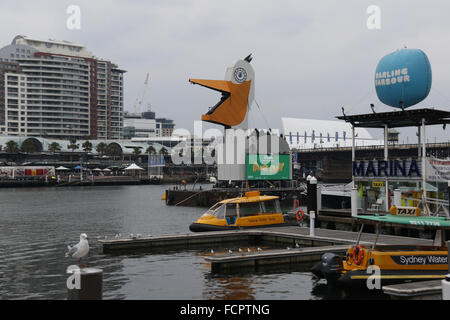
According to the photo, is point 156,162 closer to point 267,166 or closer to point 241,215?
point 267,166

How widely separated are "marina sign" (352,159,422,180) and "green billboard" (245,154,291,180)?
37.5 metres

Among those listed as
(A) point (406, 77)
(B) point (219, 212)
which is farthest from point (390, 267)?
(A) point (406, 77)

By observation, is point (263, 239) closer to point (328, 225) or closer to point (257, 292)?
point (328, 225)

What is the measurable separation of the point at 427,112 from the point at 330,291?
1941cm

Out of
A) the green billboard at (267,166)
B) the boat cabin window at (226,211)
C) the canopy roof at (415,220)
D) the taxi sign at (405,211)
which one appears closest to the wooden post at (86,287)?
the canopy roof at (415,220)

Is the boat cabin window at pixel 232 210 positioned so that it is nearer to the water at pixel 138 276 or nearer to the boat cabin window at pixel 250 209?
the boat cabin window at pixel 250 209

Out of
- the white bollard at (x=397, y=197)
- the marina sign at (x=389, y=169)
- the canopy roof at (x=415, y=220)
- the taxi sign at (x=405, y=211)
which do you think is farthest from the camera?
the marina sign at (x=389, y=169)

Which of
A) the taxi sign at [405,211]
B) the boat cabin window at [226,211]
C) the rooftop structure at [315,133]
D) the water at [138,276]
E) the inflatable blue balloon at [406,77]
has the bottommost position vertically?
the water at [138,276]

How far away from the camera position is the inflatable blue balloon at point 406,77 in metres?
A: 39.8

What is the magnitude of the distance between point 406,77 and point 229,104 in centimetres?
3982

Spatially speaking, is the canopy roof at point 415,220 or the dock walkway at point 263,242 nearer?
the canopy roof at point 415,220

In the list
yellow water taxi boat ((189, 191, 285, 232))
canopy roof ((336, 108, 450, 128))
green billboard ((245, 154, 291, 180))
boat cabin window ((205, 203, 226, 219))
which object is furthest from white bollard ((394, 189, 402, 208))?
green billboard ((245, 154, 291, 180))

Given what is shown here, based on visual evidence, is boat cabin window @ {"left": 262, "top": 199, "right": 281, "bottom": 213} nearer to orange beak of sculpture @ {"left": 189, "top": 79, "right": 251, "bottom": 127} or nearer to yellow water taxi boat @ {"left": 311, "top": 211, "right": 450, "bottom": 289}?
yellow water taxi boat @ {"left": 311, "top": 211, "right": 450, "bottom": 289}

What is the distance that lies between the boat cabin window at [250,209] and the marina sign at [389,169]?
8.10 meters
